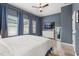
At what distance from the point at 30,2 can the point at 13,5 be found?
0.25 m

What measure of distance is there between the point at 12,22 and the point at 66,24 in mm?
831

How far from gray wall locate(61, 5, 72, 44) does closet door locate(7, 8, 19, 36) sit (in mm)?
720

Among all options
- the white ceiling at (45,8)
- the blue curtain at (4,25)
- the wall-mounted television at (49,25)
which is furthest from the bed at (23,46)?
the white ceiling at (45,8)

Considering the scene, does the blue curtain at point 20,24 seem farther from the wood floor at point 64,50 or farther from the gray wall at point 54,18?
the wood floor at point 64,50

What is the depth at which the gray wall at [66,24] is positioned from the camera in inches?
53.3

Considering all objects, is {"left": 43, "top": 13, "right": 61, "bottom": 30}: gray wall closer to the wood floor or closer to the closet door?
the wood floor

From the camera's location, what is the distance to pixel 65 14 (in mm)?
1371

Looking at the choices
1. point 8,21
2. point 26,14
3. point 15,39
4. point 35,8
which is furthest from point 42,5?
point 15,39

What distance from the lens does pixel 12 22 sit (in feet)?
4.42

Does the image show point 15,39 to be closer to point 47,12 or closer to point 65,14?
point 47,12

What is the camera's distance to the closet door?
4.24ft

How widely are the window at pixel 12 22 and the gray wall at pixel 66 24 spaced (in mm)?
721

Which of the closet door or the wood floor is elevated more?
the closet door

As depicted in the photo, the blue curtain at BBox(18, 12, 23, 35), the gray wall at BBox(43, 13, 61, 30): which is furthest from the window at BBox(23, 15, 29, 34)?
the gray wall at BBox(43, 13, 61, 30)
